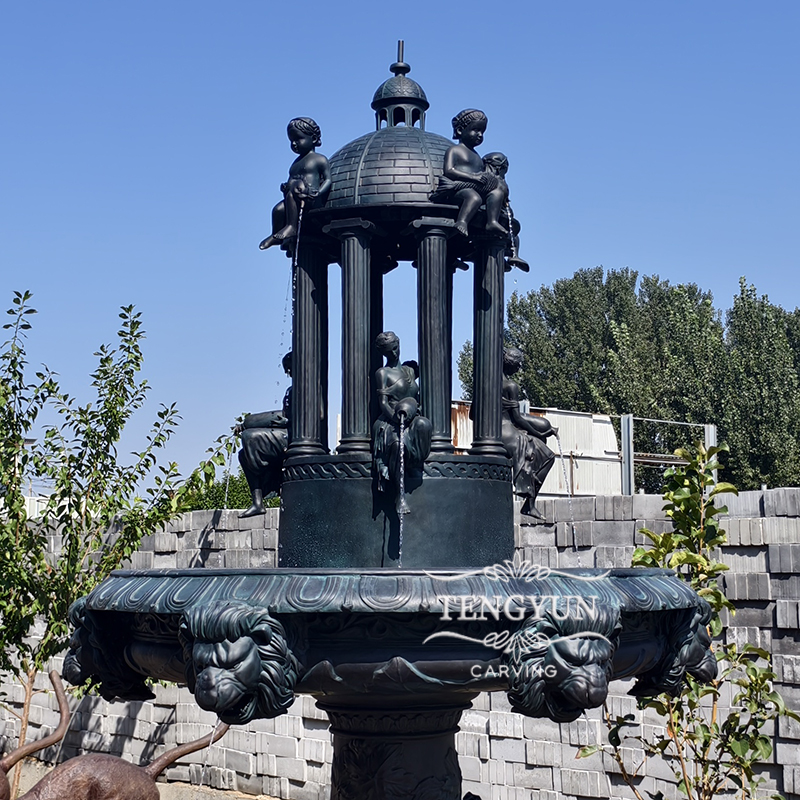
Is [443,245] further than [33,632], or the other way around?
[33,632]

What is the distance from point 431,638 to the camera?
339 centimetres

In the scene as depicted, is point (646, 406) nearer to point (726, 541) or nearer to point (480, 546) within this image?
point (726, 541)

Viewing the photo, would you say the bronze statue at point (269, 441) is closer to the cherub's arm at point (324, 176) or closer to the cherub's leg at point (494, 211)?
the cherub's arm at point (324, 176)

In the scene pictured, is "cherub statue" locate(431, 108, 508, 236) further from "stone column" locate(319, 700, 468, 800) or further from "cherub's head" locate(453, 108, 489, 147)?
"stone column" locate(319, 700, 468, 800)

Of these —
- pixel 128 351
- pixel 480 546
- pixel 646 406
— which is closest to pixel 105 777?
pixel 480 546

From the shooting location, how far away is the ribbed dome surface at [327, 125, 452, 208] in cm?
483

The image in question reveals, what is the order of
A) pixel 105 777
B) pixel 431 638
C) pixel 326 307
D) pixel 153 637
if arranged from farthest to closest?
pixel 105 777
pixel 326 307
pixel 153 637
pixel 431 638

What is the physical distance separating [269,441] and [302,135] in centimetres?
127

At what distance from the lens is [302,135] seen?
501 centimetres

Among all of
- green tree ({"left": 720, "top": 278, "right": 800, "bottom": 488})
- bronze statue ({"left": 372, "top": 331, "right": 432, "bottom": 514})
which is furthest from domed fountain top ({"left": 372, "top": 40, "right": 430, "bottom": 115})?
green tree ({"left": 720, "top": 278, "right": 800, "bottom": 488})

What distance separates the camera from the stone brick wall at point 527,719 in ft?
24.7

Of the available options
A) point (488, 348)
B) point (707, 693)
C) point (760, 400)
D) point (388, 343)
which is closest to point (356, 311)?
point (388, 343)

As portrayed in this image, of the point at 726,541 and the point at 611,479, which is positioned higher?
the point at 611,479

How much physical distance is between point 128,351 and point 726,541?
16.1 feet
